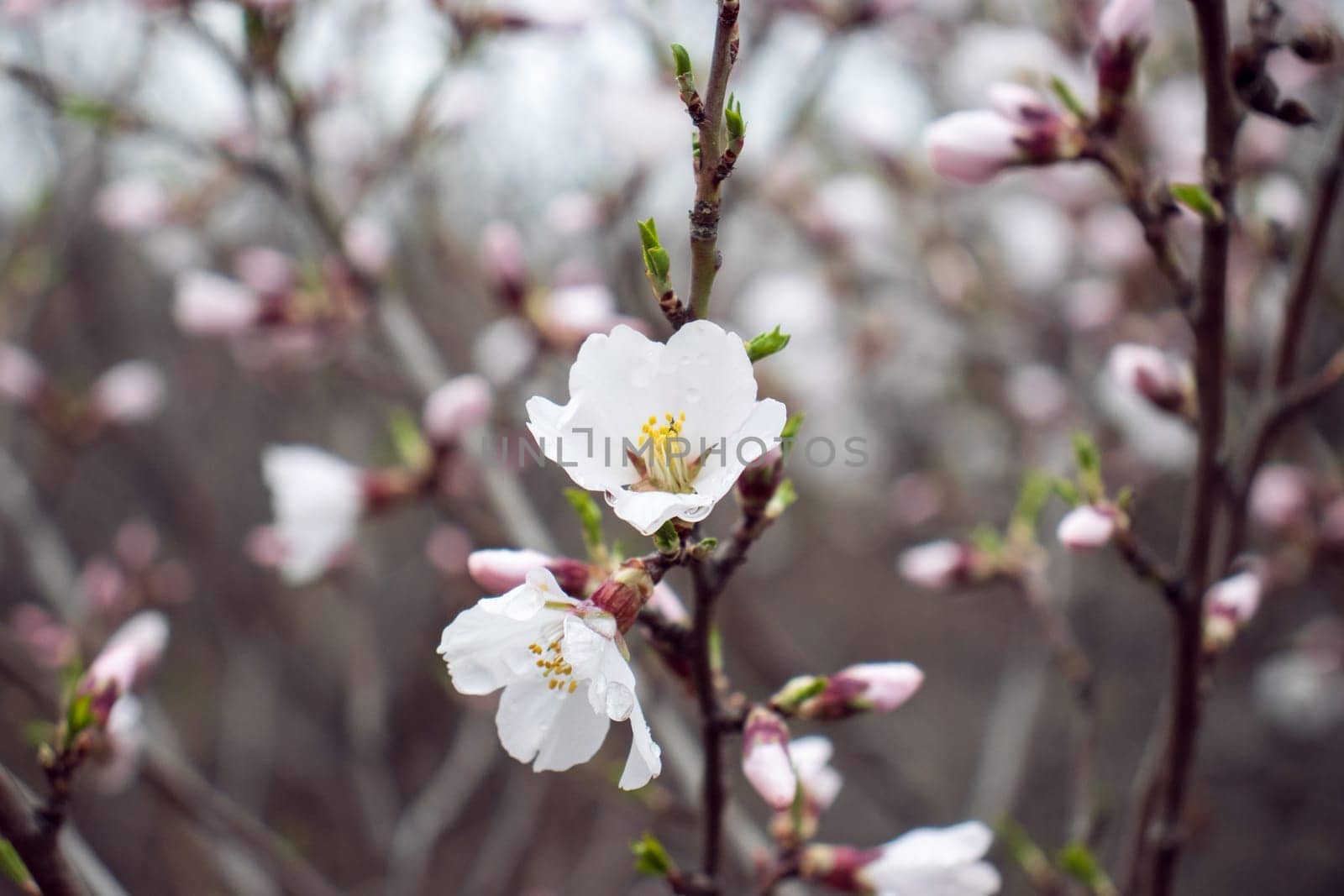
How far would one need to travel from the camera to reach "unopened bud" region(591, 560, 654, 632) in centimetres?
84

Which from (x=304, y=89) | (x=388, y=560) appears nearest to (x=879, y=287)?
(x=304, y=89)

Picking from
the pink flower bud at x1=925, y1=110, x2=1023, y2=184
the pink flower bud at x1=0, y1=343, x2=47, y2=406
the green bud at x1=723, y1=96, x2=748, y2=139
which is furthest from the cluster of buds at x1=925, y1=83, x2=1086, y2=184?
the pink flower bud at x1=0, y1=343, x2=47, y2=406

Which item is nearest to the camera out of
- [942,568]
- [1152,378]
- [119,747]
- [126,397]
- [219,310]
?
[1152,378]

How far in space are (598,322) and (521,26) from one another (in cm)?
87

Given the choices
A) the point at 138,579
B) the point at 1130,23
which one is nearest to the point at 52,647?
the point at 138,579

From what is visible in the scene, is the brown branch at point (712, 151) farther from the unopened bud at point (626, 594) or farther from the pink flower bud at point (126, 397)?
Answer: the pink flower bud at point (126, 397)

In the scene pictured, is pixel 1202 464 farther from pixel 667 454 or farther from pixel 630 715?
pixel 630 715

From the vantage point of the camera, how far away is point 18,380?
2.99m

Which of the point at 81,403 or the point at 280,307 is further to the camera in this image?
the point at 81,403

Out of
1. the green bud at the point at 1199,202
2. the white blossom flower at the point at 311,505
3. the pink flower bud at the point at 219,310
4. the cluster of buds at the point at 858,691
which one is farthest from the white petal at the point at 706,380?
the pink flower bud at the point at 219,310

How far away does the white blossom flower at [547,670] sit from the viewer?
0.82 m

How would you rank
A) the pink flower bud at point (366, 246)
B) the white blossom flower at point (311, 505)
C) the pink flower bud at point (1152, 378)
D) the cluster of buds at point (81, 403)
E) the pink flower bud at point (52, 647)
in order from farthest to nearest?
the cluster of buds at point (81, 403) < the pink flower bud at point (52, 647) < the pink flower bud at point (366, 246) < the white blossom flower at point (311, 505) < the pink flower bud at point (1152, 378)

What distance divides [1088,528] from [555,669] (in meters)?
0.71

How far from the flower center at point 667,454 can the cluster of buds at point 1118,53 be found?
80 centimetres
